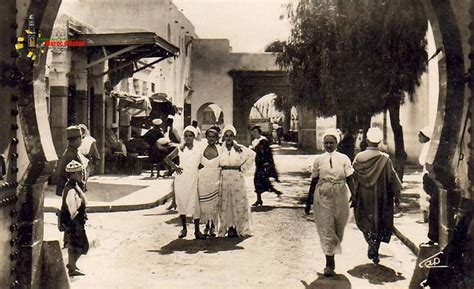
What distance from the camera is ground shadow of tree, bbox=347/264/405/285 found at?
5988 millimetres

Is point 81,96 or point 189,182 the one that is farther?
Result: point 81,96

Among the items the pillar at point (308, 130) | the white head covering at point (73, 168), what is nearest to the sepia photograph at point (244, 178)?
the white head covering at point (73, 168)

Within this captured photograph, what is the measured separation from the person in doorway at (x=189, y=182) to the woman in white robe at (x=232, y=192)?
343 mm

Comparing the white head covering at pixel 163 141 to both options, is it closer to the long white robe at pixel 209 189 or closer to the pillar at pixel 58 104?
the pillar at pixel 58 104

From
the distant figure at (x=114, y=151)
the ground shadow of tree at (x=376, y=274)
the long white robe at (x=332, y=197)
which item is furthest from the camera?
the distant figure at (x=114, y=151)

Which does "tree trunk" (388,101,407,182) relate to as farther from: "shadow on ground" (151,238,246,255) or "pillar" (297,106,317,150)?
"pillar" (297,106,317,150)

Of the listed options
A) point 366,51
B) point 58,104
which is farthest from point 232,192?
point 58,104

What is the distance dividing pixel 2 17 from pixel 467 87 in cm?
318

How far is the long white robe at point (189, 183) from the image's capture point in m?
7.90

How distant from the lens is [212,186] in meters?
7.96

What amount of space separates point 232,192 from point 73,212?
2856mm

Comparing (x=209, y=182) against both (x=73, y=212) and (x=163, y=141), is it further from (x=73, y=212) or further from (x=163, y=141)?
(x=163, y=141)

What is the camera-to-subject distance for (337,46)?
40.4 ft

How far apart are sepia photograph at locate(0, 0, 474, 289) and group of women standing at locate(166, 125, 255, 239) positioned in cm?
2
